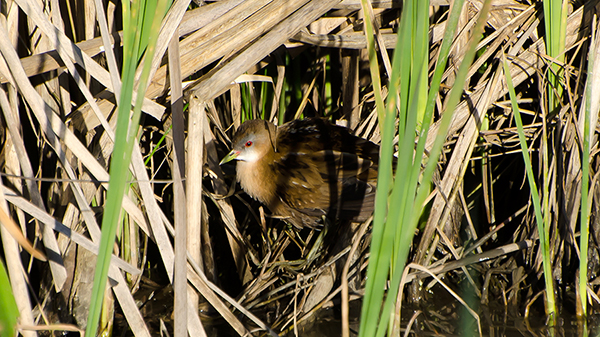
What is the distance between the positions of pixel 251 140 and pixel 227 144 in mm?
321

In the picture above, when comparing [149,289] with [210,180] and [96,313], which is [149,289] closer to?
[210,180]

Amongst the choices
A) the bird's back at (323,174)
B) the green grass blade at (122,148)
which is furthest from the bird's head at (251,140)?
the green grass blade at (122,148)

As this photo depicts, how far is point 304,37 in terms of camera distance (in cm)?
225

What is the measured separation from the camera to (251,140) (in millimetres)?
2244

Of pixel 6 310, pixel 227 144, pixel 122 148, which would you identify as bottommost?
pixel 227 144

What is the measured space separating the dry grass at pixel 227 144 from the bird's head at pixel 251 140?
5.5 inches

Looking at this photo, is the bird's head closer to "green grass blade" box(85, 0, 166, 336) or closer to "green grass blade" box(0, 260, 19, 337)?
"green grass blade" box(85, 0, 166, 336)

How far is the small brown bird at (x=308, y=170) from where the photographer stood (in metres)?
2.26

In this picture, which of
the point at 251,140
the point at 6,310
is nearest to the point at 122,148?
the point at 6,310

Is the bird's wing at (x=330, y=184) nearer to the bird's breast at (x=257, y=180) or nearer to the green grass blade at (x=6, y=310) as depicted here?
the bird's breast at (x=257, y=180)

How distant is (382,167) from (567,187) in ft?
4.98

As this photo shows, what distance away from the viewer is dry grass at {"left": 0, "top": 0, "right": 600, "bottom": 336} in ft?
6.25

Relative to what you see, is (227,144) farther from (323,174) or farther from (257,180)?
(323,174)

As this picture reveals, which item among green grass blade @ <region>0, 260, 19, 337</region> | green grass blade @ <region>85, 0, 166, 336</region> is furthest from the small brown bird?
green grass blade @ <region>0, 260, 19, 337</region>
